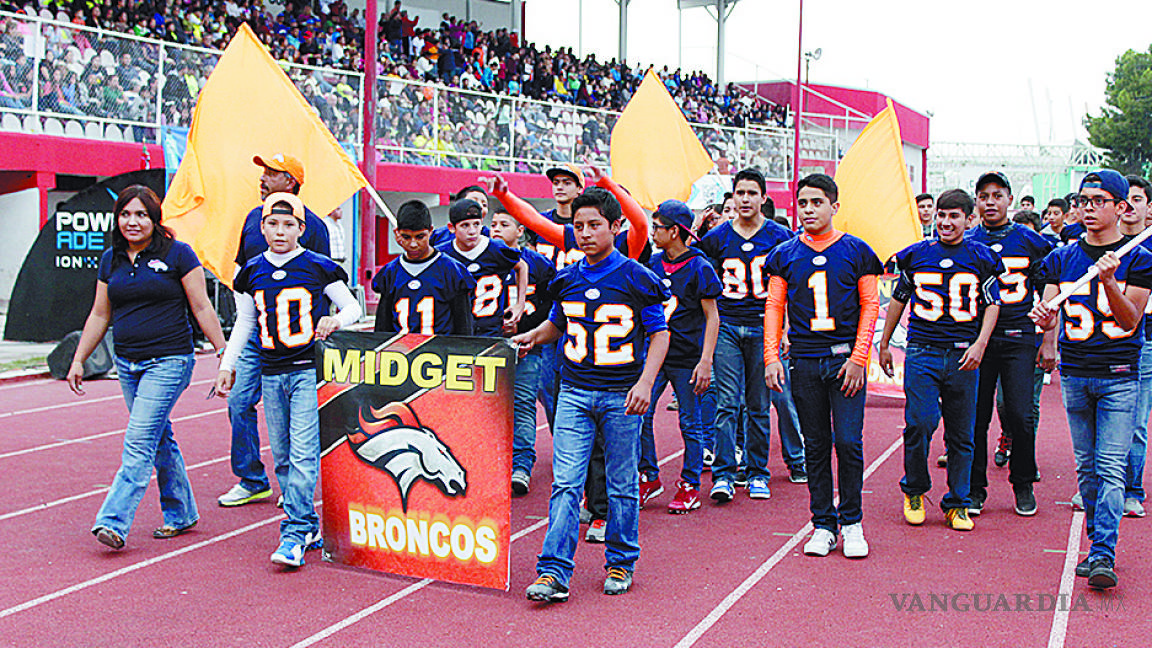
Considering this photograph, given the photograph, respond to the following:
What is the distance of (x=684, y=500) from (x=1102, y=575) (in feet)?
8.39

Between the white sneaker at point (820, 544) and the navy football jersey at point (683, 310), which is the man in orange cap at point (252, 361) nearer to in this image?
the navy football jersey at point (683, 310)

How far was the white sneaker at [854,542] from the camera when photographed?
20.6ft

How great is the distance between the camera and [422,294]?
6.46 meters

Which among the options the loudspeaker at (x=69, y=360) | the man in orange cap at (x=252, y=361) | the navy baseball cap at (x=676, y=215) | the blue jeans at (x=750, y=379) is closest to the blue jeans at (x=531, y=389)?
the blue jeans at (x=750, y=379)

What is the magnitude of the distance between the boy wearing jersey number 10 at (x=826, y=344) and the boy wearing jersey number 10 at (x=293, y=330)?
2.37 meters

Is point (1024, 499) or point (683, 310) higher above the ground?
point (683, 310)

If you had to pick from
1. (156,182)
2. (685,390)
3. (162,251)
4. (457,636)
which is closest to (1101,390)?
(685,390)

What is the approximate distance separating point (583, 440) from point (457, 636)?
3.71 ft

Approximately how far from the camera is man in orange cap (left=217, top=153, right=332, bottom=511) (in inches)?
280

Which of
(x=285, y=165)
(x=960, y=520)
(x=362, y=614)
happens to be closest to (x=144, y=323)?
(x=285, y=165)

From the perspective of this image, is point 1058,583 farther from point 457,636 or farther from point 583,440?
point 457,636

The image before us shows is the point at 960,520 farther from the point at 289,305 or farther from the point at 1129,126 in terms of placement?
the point at 1129,126

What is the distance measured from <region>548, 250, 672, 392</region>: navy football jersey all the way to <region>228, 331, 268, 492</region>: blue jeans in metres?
2.22

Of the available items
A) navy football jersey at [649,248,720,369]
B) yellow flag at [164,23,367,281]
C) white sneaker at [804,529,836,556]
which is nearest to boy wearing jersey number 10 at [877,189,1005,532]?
white sneaker at [804,529,836,556]
